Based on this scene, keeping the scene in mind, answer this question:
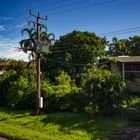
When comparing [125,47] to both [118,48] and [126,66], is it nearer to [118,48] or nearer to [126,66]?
[118,48]

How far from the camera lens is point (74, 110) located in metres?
20.8

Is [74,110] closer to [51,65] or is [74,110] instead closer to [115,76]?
[115,76]

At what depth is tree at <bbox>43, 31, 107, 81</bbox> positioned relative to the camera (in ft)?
134

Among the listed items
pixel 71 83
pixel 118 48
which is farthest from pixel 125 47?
pixel 71 83

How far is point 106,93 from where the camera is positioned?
18375mm

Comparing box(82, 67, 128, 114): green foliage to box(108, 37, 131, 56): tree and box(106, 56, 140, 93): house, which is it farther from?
box(108, 37, 131, 56): tree

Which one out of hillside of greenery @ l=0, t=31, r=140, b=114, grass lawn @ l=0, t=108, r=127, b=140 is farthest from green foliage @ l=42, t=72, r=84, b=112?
grass lawn @ l=0, t=108, r=127, b=140

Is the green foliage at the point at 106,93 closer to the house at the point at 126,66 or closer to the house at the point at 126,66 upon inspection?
the house at the point at 126,66

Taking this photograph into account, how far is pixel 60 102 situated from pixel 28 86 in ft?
15.1

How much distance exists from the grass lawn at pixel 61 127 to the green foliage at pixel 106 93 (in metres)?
0.87

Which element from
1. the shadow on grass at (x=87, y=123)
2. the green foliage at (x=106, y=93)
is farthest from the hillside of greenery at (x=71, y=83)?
the shadow on grass at (x=87, y=123)

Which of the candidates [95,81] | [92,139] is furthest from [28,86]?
[92,139]

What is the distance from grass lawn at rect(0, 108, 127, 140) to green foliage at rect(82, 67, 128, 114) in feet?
2.87

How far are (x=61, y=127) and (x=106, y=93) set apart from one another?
379 centimetres
